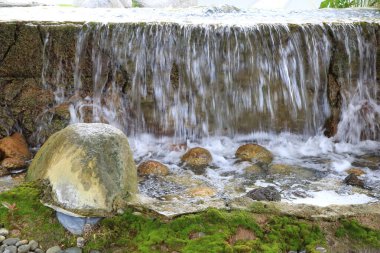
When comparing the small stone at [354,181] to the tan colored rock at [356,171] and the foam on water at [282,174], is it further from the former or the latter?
the tan colored rock at [356,171]

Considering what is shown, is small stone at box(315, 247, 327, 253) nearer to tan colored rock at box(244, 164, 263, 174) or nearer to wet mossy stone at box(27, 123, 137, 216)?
wet mossy stone at box(27, 123, 137, 216)

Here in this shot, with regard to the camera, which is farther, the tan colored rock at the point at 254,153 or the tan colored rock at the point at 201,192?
the tan colored rock at the point at 254,153

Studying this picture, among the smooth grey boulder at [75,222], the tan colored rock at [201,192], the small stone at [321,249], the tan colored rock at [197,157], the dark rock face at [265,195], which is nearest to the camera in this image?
the small stone at [321,249]

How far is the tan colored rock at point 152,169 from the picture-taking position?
488cm

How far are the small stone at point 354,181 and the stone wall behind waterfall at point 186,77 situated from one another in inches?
64.9

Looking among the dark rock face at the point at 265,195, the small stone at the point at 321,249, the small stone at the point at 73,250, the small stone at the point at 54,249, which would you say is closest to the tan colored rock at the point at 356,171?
the dark rock face at the point at 265,195

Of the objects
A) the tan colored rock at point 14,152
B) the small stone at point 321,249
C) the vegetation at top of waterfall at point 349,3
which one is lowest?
the small stone at point 321,249

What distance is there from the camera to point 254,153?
5.51m

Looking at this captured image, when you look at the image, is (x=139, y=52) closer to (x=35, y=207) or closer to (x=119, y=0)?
(x=35, y=207)

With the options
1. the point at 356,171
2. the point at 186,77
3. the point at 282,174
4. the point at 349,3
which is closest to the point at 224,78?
the point at 186,77

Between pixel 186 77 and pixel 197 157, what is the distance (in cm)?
125

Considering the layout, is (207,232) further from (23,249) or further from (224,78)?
(224,78)

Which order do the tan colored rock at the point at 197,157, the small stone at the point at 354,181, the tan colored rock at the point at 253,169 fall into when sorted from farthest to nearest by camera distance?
the tan colored rock at the point at 197,157 → the tan colored rock at the point at 253,169 → the small stone at the point at 354,181

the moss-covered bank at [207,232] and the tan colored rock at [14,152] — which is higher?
the tan colored rock at [14,152]
